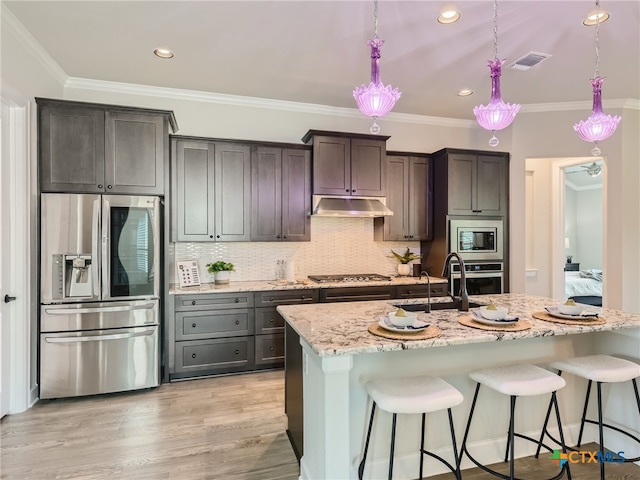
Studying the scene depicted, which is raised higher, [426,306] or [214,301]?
[426,306]

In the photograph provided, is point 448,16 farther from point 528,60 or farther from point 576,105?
point 576,105

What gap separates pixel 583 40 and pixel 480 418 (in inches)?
122

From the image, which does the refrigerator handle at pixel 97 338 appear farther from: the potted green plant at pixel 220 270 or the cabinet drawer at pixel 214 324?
the potted green plant at pixel 220 270

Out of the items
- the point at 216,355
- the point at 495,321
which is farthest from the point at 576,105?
the point at 216,355

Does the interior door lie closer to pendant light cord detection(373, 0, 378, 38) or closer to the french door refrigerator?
the french door refrigerator

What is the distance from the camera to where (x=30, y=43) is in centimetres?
290

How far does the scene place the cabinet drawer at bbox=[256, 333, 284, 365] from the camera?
377 cm

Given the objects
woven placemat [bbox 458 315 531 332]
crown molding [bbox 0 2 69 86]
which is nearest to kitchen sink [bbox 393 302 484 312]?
woven placemat [bbox 458 315 531 332]

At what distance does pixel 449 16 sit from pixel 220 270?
3139mm

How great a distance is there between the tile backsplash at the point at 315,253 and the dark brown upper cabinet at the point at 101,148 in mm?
995

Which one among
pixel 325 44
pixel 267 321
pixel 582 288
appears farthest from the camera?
pixel 582 288

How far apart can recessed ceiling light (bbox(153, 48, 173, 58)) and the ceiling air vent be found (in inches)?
124

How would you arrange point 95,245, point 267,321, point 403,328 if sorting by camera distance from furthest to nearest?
point 267,321, point 95,245, point 403,328

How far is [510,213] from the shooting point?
4.61 m
